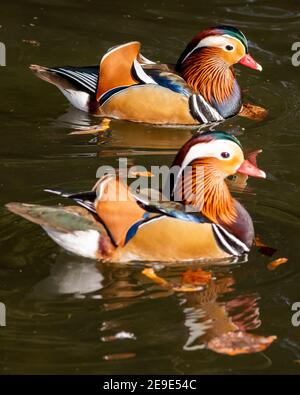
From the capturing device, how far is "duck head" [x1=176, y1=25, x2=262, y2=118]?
10.1 meters

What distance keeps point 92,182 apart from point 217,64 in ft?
8.05

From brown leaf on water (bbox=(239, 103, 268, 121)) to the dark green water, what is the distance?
0.09 m

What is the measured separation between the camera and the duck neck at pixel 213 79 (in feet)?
33.3

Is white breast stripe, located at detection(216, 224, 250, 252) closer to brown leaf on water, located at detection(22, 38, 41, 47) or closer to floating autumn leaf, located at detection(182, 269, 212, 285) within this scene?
floating autumn leaf, located at detection(182, 269, 212, 285)

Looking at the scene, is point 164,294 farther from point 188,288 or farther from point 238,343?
point 238,343

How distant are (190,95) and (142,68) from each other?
1.51 ft

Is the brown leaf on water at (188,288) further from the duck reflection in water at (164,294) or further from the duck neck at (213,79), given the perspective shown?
the duck neck at (213,79)

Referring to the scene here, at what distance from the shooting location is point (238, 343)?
654 cm

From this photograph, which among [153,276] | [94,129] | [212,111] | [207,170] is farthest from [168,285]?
[212,111]

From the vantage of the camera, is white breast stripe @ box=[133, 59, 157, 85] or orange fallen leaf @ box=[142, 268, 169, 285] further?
white breast stripe @ box=[133, 59, 157, 85]

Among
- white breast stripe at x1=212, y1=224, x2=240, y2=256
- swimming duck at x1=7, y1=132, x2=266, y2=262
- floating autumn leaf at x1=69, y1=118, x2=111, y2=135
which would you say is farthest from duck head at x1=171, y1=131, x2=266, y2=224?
floating autumn leaf at x1=69, y1=118, x2=111, y2=135

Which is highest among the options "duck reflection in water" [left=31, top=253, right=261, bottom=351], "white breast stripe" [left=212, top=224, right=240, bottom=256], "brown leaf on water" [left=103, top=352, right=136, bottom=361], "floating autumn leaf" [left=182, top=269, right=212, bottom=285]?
"white breast stripe" [left=212, top=224, right=240, bottom=256]

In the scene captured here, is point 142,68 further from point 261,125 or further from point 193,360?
point 193,360

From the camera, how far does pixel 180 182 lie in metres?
7.58
